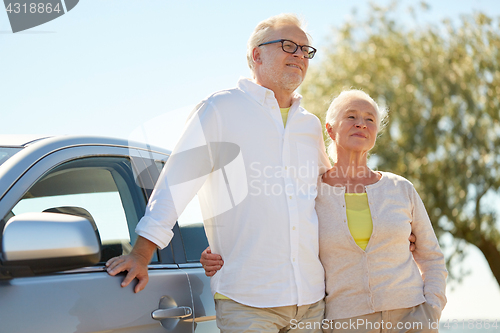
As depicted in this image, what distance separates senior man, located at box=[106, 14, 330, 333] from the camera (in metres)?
2.24

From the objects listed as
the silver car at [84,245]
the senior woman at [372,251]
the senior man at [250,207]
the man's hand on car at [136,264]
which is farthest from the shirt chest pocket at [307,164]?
the man's hand on car at [136,264]

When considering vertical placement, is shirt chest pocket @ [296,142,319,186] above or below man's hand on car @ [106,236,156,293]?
above

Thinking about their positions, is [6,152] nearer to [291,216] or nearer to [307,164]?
[291,216]

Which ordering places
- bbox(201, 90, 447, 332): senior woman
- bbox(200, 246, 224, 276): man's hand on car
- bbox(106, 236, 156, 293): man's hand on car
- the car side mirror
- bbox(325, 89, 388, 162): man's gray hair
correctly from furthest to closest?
bbox(325, 89, 388, 162): man's gray hair < bbox(201, 90, 447, 332): senior woman < bbox(200, 246, 224, 276): man's hand on car < bbox(106, 236, 156, 293): man's hand on car < the car side mirror

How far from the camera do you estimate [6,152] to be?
2.02 metres

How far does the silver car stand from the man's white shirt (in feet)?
0.72

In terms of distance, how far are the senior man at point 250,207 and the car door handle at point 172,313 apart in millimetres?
137

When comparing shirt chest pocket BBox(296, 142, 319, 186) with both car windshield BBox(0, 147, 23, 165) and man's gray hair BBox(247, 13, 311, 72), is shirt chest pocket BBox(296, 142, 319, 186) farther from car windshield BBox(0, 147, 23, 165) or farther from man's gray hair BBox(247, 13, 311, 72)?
car windshield BBox(0, 147, 23, 165)

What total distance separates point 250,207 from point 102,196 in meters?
0.70

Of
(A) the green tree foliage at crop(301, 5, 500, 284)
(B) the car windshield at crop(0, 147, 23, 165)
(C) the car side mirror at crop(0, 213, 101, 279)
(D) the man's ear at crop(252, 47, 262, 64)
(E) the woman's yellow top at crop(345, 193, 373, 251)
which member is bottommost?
(A) the green tree foliage at crop(301, 5, 500, 284)

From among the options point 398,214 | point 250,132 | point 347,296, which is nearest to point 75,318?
point 250,132

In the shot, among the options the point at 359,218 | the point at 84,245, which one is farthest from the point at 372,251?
the point at 84,245

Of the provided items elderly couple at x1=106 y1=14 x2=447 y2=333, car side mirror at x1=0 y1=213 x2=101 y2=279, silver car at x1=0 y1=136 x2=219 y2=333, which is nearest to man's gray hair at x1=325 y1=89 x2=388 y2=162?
elderly couple at x1=106 y1=14 x2=447 y2=333

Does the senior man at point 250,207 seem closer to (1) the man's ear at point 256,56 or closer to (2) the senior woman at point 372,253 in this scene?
(2) the senior woman at point 372,253
